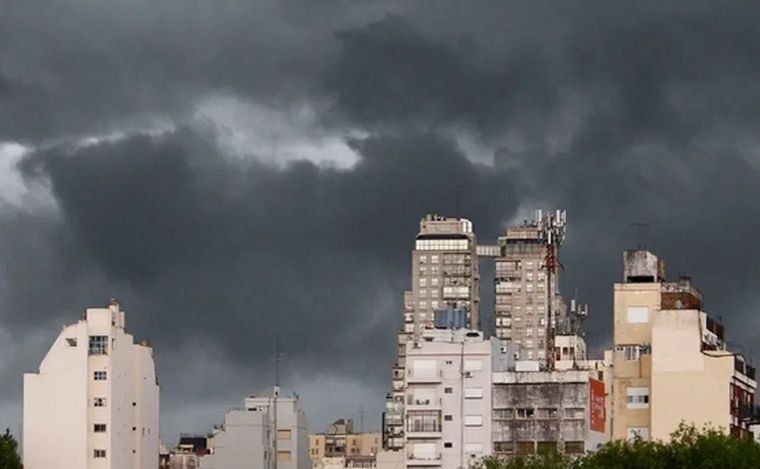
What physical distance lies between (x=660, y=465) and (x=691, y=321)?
34.3 m

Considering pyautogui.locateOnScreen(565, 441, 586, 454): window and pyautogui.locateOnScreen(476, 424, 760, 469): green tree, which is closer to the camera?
pyautogui.locateOnScreen(476, 424, 760, 469): green tree

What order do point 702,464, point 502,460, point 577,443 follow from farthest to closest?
point 577,443 < point 502,460 < point 702,464

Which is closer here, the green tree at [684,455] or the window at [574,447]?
the green tree at [684,455]

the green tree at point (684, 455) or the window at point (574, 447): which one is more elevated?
the window at point (574, 447)

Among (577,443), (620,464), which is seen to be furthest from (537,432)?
(620,464)

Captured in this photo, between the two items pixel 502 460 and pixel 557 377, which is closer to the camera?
pixel 502 460

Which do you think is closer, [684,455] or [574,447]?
[684,455]

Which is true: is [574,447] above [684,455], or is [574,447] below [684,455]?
above

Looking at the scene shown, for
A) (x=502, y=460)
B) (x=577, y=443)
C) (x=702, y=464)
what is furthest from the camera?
(x=577, y=443)

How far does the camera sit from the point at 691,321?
645 feet

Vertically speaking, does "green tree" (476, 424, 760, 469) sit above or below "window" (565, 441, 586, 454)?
below

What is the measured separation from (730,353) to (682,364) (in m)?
4.15

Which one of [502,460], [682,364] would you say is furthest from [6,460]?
[682,364]

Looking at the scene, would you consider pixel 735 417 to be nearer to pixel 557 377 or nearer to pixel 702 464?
pixel 557 377
